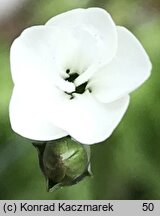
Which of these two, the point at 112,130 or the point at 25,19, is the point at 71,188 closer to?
the point at 112,130

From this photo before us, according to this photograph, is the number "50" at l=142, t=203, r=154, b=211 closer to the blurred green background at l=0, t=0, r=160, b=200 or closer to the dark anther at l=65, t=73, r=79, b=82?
the blurred green background at l=0, t=0, r=160, b=200

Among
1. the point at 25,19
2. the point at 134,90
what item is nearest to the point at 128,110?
the point at 134,90

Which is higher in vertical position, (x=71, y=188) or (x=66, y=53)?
(x=66, y=53)

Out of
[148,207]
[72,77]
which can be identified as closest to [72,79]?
[72,77]

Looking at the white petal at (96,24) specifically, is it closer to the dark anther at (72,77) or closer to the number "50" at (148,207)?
the dark anther at (72,77)

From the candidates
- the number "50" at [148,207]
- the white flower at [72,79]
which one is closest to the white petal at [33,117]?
the white flower at [72,79]

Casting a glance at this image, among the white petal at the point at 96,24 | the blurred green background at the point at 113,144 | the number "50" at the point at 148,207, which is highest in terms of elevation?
the white petal at the point at 96,24

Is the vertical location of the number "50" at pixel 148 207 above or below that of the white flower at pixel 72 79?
below

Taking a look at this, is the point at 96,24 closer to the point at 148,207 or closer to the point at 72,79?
the point at 72,79
